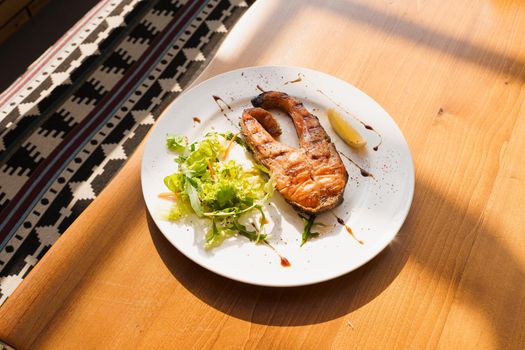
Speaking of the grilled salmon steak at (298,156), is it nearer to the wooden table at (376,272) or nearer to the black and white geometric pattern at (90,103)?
the wooden table at (376,272)

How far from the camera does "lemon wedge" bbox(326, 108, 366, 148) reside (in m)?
1.49

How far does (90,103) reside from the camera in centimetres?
274

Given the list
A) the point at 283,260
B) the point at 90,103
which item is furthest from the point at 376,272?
the point at 90,103

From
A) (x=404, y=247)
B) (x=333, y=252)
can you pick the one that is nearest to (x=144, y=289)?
(x=333, y=252)

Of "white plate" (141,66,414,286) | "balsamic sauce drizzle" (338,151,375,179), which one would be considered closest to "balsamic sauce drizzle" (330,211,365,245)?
"white plate" (141,66,414,286)

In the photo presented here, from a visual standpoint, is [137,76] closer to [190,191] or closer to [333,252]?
[190,191]

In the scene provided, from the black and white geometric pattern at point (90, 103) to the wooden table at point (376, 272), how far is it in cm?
108

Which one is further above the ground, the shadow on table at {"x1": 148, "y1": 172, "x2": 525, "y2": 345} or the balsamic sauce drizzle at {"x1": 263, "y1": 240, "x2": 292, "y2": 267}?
the balsamic sauce drizzle at {"x1": 263, "y1": 240, "x2": 292, "y2": 267}

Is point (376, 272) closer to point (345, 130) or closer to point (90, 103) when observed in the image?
point (345, 130)

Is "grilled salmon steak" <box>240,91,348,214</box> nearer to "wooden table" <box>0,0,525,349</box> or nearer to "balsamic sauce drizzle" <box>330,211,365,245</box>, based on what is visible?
"balsamic sauce drizzle" <box>330,211,365,245</box>

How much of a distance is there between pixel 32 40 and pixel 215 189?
6.33 ft

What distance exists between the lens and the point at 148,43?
301cm

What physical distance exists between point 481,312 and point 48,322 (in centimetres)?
103

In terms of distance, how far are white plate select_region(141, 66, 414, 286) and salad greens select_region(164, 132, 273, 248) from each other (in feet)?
0.09
